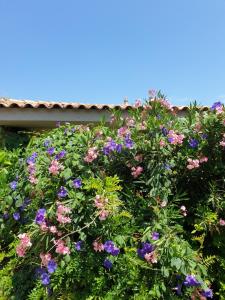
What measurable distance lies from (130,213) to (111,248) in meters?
0.44

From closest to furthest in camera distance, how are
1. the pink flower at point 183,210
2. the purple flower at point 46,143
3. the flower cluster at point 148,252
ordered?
1. the flower cluster at point 148,252
2. the pink flower at point 183,210
3. the purple flower at point 46,143

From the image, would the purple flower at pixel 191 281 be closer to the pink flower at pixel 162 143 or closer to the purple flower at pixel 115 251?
the purple flower at pixel 115 251

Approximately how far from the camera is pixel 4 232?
168 inches

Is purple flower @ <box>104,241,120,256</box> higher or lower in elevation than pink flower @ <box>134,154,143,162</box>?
lower

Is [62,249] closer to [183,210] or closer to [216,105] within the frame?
[183,210]

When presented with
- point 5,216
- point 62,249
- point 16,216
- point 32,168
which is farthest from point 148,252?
point 5,216

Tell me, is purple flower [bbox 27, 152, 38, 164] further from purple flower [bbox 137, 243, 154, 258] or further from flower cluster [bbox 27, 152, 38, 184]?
purple flower [bbox 137, 243, 154, 258]

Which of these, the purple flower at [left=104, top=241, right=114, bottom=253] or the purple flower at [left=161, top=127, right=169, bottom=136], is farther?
the purple flower at [left=161, top=127, right=169, bottom=136]

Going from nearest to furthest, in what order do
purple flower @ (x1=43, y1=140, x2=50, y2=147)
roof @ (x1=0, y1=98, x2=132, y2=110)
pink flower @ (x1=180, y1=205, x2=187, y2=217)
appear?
pink flower @ (x1=180, y1=205, x2=187, y2=217) < purple flower @ (x1=43, y1=140, x2=50, y2=147) < roof @ (x1=0, y1=98, x2=132, y2=110)

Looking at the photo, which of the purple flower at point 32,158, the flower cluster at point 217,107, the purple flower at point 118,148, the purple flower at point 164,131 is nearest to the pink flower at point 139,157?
the purple flower at point 118,148

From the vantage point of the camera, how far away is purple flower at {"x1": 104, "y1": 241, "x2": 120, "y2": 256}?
2.99m

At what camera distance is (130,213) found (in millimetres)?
3352

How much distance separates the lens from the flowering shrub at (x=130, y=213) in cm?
300

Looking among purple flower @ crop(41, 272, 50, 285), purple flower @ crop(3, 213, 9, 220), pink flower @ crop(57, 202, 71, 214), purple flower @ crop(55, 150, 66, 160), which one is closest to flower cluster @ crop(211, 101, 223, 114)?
purple flower @ crop(55, 150, 66, 160)
